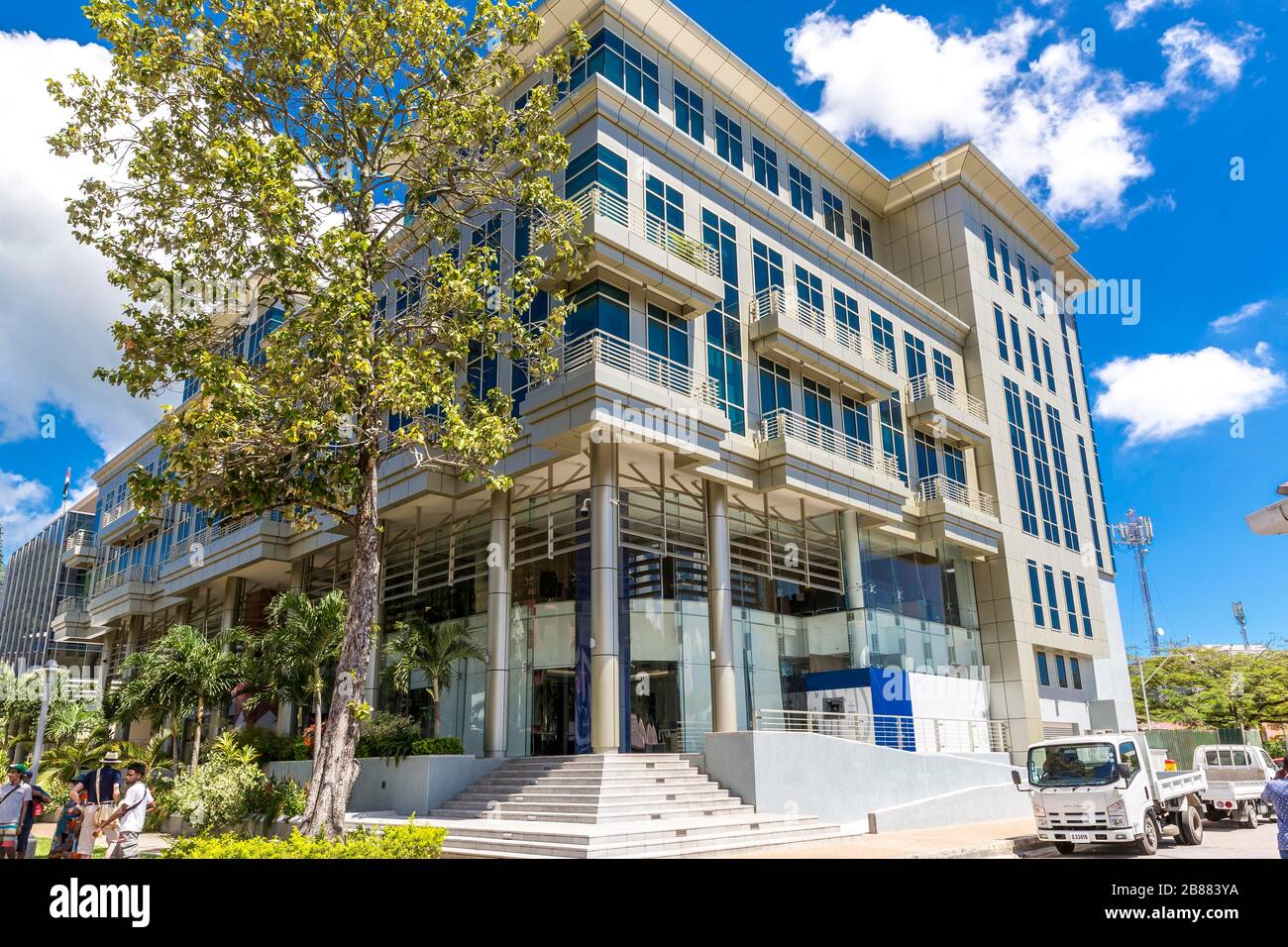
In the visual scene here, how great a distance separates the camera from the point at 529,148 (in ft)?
53.4

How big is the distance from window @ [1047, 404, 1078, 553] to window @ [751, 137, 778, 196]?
19.3 m

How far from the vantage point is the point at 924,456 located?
3522 centimetres

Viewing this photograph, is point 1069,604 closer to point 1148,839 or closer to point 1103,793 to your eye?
point 1148,839

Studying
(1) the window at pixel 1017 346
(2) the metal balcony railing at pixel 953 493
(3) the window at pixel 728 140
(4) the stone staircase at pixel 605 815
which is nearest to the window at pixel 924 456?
(2) the metal balcony railing at pixel 953 493

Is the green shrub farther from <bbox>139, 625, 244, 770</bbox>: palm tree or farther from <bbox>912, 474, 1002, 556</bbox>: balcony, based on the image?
<bbox>912, 474, 1002, 556</bbox>: balcony

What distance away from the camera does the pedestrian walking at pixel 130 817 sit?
1260 centimetres

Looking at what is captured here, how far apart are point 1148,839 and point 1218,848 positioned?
188 centimetres

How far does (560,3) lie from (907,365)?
18498 millimetres

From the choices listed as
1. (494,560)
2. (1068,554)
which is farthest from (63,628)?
(1068,554)

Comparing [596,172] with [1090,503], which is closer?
[596,172]

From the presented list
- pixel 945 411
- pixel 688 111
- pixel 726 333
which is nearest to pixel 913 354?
pixel 945 411

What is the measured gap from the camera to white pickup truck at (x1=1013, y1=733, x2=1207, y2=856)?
52.8ft

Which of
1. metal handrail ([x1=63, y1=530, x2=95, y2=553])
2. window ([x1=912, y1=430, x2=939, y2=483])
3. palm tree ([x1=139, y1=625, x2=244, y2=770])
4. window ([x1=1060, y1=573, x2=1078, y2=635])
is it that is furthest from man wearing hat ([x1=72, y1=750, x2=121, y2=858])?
metal handrail ([x1=63, y1=530, x2=95, y2=553])
